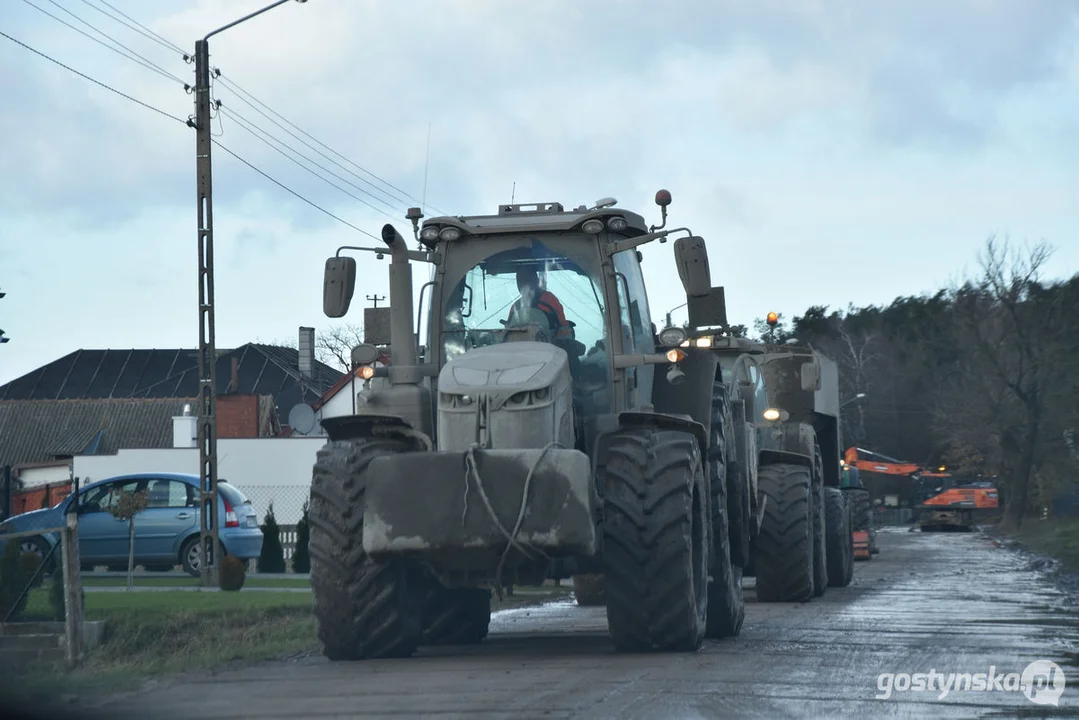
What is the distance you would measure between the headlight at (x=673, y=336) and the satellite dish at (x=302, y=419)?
34.4 metres

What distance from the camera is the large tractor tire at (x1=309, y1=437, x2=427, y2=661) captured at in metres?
10.4

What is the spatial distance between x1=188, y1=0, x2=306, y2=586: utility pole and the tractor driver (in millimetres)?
10433

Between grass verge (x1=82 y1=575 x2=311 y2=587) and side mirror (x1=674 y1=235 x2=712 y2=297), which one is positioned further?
grass verge (x1=82 y1=575 x2=311 y2=587)

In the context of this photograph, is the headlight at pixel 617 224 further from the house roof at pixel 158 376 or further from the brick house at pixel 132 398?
the house roof at pixel 158 376

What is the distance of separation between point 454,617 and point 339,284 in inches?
113

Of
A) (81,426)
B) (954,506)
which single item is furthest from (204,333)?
(81,426)

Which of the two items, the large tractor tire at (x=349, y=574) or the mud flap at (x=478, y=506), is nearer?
the mud flap at (x=478, y=506)

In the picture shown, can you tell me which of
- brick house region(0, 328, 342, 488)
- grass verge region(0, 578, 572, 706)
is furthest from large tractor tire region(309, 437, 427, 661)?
brick house region(0, 328, 342, 488)

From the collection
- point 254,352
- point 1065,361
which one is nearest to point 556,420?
point 1065,361

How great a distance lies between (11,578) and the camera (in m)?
14.4

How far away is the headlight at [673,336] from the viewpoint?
11578 mm

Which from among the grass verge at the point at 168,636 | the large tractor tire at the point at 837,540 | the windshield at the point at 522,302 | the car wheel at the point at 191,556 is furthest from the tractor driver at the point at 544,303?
the car wheel at the point at 191,556

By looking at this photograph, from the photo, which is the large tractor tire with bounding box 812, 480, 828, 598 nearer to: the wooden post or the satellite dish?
the wooden post

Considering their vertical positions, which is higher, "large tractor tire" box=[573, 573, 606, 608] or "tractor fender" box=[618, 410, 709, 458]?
"tractor fender" box=[618, 410, 709, 458]
